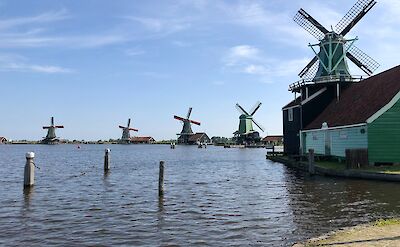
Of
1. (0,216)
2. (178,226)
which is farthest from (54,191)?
(178,226)

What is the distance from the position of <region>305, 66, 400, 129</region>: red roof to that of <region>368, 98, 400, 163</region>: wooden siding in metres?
0.77

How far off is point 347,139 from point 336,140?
224 centimetres

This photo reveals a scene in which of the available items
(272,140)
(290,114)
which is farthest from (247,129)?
(290,114)

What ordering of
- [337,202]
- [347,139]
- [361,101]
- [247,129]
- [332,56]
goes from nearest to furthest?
[337,202]
[347,139]
[361,101]
[332,56]
[247,129]

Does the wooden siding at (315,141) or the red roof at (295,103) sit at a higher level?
the red roof at (295,103)

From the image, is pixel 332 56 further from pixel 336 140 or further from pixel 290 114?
pixel 336 140

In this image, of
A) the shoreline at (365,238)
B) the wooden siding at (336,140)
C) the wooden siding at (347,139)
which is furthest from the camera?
the wooden siding at (336,140)

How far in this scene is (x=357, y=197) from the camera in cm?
1958

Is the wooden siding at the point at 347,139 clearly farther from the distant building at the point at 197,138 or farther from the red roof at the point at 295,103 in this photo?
the distant building at the point at 197,138

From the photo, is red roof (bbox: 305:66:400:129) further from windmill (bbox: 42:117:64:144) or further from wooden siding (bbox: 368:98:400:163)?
windmill (bbox: 42:117:64:144)

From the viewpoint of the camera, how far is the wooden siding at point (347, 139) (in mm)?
29000

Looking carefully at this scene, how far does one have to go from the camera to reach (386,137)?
2808cm

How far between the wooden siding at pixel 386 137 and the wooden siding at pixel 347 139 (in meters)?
0.56

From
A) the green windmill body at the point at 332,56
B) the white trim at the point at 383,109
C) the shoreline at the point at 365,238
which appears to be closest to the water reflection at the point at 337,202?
the shoreline at the point at 365,238
